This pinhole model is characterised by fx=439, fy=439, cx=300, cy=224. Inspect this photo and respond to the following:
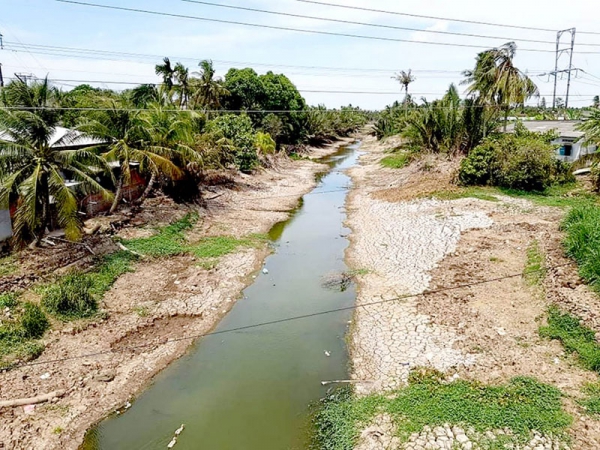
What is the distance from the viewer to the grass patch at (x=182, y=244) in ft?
56.2

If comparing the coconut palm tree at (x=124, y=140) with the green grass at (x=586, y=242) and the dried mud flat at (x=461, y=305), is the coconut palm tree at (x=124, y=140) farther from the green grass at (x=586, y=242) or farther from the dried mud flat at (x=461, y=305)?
the green grass at (x=586, y=242)

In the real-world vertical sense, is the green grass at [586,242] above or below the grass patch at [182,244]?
above

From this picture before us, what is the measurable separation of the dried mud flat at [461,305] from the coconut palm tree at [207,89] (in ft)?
60.2

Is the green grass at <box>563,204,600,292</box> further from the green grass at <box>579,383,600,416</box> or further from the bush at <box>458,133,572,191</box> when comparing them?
the bush at <box>458,133,572,191</box>

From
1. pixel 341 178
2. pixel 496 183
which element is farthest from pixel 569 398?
pixel 341 178

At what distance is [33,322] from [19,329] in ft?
1.08

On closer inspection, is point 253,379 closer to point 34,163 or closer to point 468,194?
point 34,163

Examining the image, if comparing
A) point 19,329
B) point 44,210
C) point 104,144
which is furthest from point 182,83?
point 19,329

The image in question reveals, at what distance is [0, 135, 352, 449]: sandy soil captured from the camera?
345 inches

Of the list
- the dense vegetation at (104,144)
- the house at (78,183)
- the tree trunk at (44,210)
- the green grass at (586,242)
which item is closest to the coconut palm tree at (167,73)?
the dense vegetation at (104,144)

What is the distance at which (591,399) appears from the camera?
27.5 feet

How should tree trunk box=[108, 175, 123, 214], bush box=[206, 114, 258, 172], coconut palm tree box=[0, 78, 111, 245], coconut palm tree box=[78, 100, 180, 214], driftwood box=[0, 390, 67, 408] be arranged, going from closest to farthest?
driftwood box=[0, 390, 67, 408], coconut palm tree box=[0, 78, 111, 245], coconut palm tree box=[78, 100, 180, 214], tree trunk box=[108, 175, 123, 214], bush box=[206, 114, 258, 172]

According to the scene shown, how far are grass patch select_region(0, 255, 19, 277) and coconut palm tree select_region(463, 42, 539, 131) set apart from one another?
25.6 metres

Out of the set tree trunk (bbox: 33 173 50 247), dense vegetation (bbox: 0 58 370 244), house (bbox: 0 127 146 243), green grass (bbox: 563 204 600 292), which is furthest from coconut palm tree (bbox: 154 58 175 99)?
green grass (bbox: 563 204 600 292)
